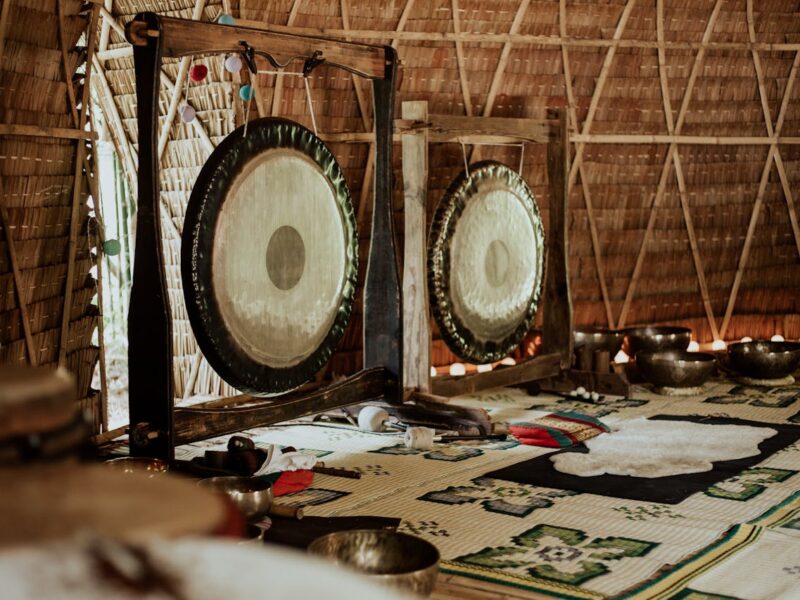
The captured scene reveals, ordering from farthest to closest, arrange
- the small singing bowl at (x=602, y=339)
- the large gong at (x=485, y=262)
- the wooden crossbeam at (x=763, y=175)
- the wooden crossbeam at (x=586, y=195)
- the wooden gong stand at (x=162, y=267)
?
the wooden crossbeam at (x=763, y=175), the wooden crossbeam at (x=586, y=195), the small singing bowl at (x=602, y=339), the large gong at (x=485, y=262), the wooden gong stand at (x=162, y=267)

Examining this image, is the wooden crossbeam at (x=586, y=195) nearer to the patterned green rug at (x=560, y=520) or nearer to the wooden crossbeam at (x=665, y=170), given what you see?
the wooden crossbeam at (x=665, y=170)

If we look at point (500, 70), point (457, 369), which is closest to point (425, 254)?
point (457, 369)

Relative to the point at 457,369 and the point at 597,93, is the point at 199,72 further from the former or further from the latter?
the point at 597,93

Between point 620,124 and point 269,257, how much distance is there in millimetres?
3182

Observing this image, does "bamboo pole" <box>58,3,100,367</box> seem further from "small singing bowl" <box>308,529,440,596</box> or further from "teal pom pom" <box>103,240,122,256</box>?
"small singing bowl" <box>308,529,440,596</box>

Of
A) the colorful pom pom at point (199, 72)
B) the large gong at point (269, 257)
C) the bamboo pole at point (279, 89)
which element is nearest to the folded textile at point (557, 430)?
the large gong at point (269, 257)

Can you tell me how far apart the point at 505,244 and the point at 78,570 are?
4433mm

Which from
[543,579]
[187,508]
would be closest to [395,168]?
[543,579]

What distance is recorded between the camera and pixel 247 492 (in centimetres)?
268

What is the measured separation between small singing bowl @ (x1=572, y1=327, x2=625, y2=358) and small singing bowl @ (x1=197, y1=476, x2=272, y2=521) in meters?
3.13

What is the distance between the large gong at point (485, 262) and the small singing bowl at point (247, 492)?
6.42ft

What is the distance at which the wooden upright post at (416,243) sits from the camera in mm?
4500

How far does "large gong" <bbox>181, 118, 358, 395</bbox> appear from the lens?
3293 millimetres

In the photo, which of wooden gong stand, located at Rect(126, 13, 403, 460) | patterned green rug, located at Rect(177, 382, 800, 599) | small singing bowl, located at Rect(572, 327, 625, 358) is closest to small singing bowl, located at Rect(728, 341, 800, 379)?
small singing bowl, located at Rect(572, 327, 625, 358)
